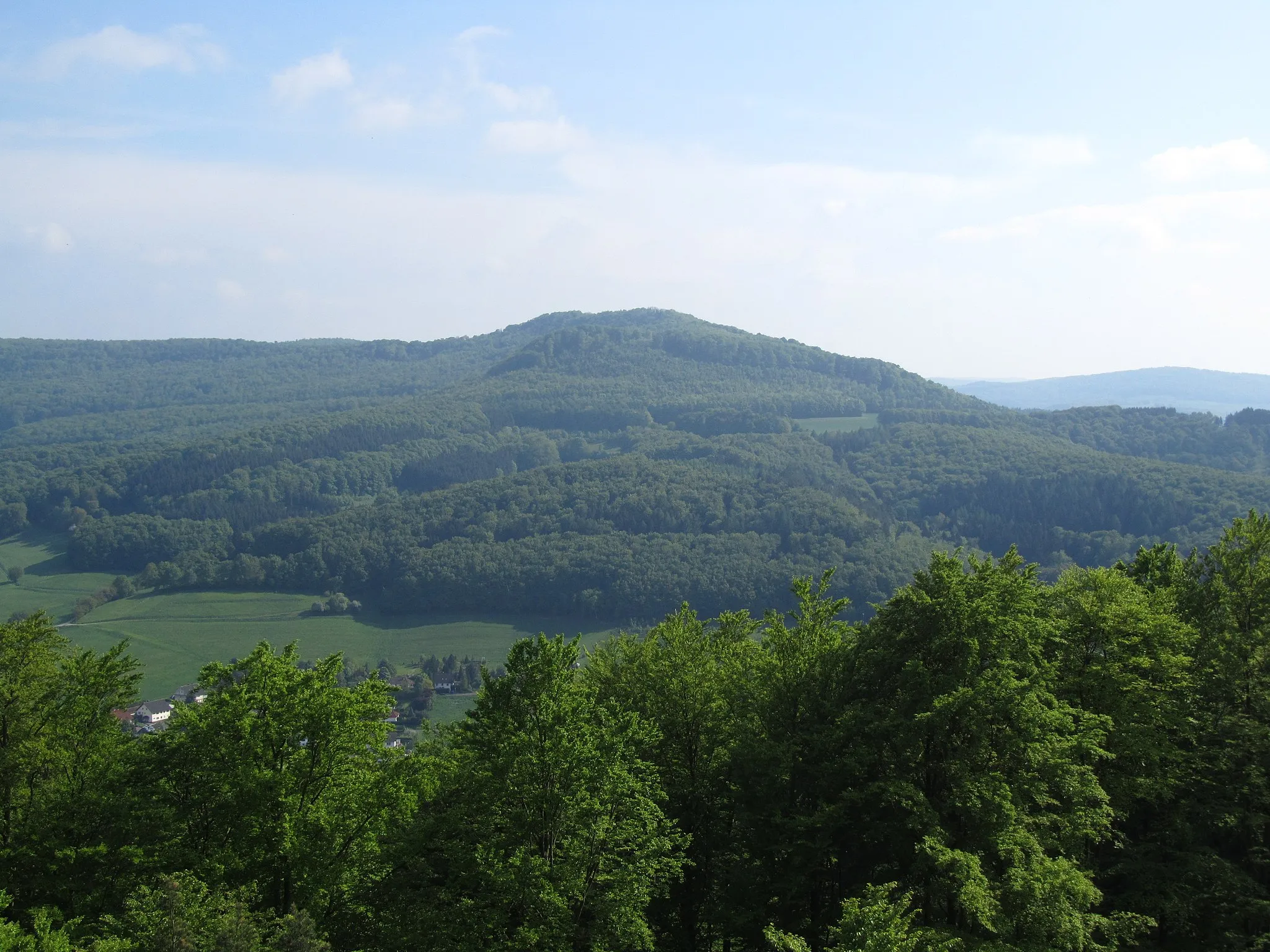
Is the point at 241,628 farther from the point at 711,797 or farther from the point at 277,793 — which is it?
the point at 711,797

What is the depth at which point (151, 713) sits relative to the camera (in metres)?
106

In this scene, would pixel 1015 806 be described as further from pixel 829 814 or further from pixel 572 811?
pixel 572 811

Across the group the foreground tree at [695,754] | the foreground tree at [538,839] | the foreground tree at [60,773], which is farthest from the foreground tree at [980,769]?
the foreground tree at [60,773]

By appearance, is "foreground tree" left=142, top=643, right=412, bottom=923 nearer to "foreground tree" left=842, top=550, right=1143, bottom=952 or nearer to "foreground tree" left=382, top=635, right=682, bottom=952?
"foreground tree" left=382, top=635, right=682, bottom=952

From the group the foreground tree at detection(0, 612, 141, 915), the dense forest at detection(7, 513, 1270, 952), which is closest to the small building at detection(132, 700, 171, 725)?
the foreground tree at detection(0, 612, 141, 915)

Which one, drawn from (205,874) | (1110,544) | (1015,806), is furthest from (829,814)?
(1110,544)

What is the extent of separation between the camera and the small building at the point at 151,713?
10381 cm

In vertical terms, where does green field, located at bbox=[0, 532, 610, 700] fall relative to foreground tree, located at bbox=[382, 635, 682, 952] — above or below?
below

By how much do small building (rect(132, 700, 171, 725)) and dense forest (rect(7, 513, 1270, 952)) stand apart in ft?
279

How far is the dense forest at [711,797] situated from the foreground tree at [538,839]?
0.26ft

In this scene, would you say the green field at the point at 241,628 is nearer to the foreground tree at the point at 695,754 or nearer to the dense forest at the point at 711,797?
the foreground tree at the point at 695,754

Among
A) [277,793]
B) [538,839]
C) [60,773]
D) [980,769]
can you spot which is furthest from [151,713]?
[980,769]

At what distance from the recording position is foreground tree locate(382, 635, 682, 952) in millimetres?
21609

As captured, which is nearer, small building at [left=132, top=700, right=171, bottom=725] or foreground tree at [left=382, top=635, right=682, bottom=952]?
foreground tree at [left=382, top=635, right=682, bottom=952]
